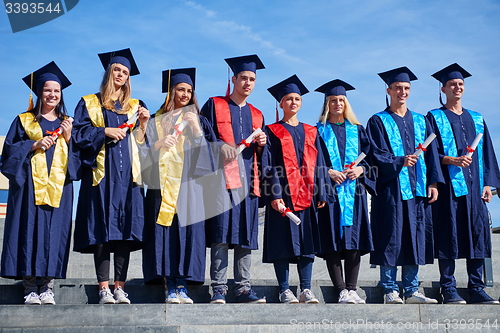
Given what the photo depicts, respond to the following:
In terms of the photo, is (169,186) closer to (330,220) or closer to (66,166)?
(66,166)

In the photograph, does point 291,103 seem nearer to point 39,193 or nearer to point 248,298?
point 248,298

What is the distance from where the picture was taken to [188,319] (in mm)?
4180

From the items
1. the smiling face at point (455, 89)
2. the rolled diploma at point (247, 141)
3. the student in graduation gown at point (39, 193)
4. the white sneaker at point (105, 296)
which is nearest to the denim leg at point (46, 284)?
the student in graduation gown at point (39, 193)

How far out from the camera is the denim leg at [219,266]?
15.1 ft

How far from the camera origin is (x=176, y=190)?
4.82 metres

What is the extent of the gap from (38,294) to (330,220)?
2364mm

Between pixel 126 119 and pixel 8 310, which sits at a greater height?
pixel 126 119

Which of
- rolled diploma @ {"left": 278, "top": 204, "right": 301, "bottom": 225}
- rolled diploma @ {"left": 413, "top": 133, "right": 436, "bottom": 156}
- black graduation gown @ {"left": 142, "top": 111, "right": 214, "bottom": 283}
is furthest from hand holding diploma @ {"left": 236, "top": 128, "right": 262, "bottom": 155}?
rolled diploma @ {"left": 413, "top": 133, "right": 436, "bottom": 156}

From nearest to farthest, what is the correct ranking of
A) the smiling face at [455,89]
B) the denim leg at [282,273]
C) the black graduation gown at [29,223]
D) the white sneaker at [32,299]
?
the white sneaker at [32,299] < the black graduation gown at [29,223] < the denim leg at [282,273] < the smiling face at [455,89]

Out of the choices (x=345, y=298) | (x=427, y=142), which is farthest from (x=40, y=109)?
(x=427, y=142)

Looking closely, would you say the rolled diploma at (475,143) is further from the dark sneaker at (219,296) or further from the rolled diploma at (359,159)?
the dark sneaker at (219,296)

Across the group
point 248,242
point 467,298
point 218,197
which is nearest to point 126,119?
point 218,197

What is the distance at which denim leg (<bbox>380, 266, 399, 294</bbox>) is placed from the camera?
5068 millimetres

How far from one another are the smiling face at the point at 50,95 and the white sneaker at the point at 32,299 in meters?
1.49
